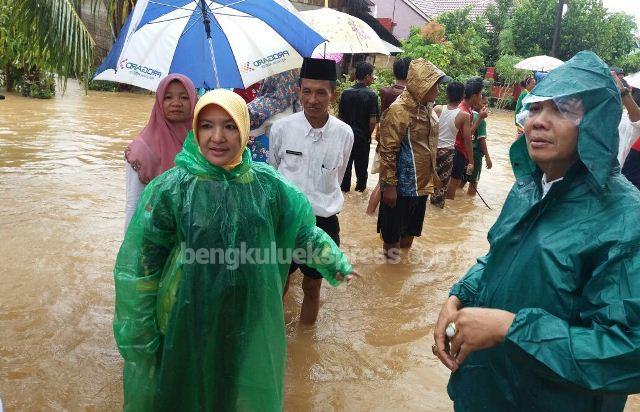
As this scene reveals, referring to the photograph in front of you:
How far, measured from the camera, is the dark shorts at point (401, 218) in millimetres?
4484

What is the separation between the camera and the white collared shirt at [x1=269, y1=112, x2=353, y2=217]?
314 centimetres

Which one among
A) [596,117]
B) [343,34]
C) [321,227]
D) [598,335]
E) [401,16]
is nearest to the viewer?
[598,335]

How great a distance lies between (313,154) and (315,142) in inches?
3.1

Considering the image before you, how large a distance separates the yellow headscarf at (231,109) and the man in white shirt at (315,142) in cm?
116

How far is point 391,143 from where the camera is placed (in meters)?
4.21

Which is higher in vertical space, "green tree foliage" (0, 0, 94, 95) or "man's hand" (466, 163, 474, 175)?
"green tree foliage" (0, 0, 94, 95)

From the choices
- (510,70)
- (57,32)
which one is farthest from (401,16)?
(57,32)

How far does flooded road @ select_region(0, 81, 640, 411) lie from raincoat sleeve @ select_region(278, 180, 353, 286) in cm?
100

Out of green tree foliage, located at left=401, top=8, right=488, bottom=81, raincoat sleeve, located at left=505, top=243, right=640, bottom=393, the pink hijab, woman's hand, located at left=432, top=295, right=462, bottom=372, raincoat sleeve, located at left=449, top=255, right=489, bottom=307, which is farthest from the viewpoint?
green tree foliage, located at left=401, top=8, right=488, bottom=81

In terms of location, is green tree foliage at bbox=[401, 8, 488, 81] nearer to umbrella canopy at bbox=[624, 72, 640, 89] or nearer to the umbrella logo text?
umbrella canopy at bbox=[624, 72, 640, 89]

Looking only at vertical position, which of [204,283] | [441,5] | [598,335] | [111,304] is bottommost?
[111,304]

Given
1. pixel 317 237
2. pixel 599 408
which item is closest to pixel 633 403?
pixel 599 408

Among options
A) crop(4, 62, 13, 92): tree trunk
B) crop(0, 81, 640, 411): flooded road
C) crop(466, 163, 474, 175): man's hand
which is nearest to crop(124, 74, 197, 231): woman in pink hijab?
crop(0, 81, 640, 411): flooded road

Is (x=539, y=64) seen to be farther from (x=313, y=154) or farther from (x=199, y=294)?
(x=199, y=294)
